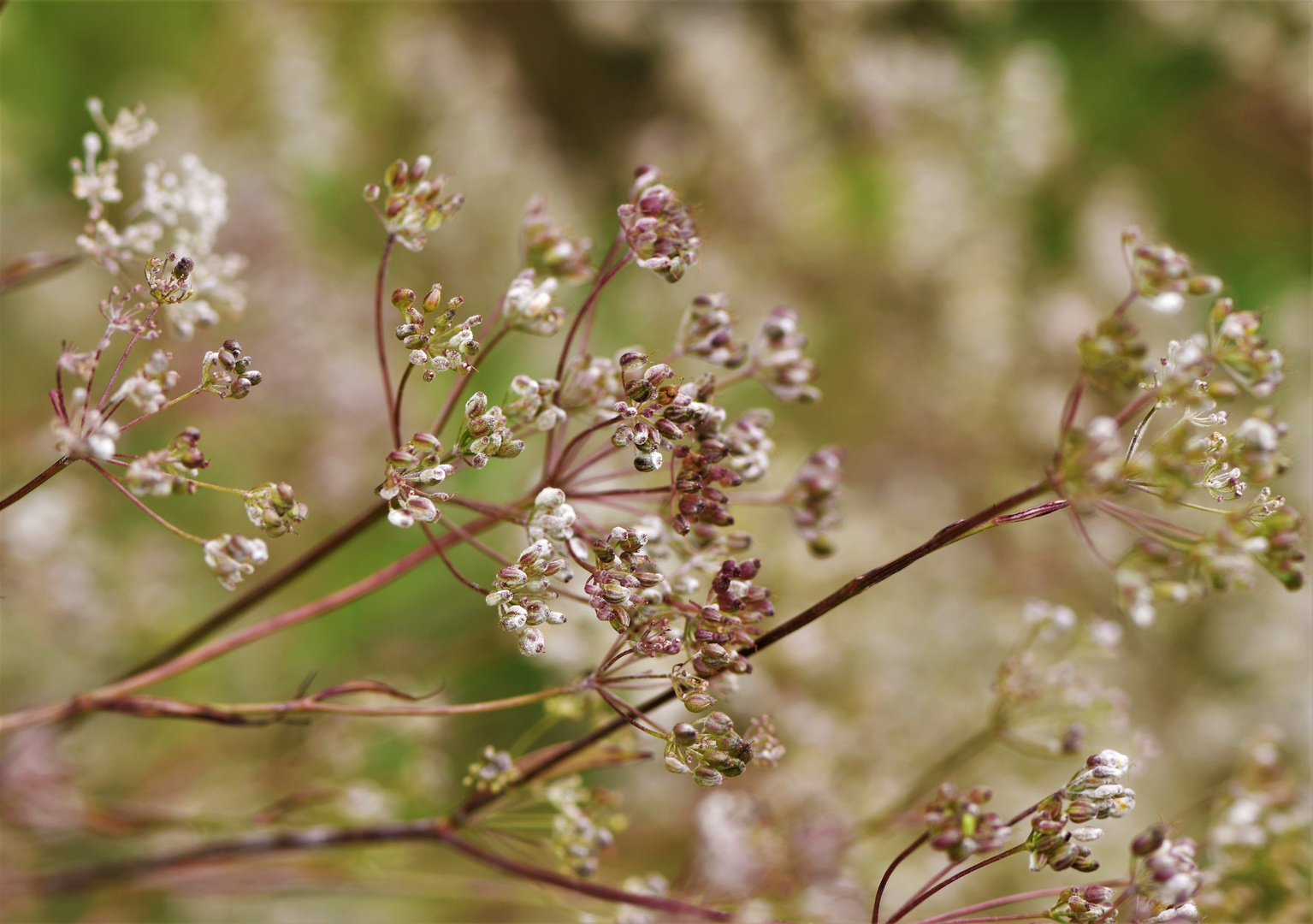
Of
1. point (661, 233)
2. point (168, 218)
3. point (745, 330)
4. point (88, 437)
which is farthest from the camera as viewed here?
point (745, 330)

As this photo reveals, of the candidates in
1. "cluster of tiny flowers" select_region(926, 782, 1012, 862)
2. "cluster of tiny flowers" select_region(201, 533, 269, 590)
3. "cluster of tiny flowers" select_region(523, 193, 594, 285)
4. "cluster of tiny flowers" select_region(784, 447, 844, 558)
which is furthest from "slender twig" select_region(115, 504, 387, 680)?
"cluster of tiny flowers" select_region(926, 782, 1012, 862)

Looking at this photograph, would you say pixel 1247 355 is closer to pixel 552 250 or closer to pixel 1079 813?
pixel 1079 813

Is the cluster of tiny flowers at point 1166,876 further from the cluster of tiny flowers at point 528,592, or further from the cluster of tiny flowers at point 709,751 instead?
the cluster of tiny flowers at point 528,592

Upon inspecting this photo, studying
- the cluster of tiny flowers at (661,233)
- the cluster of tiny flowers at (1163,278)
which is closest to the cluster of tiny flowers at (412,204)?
the cluster of tiny flowers at (661,233)

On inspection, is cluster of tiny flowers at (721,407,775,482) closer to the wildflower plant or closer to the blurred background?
the wildflower plant

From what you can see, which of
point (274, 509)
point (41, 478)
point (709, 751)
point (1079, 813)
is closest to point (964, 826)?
point (1079, 813)

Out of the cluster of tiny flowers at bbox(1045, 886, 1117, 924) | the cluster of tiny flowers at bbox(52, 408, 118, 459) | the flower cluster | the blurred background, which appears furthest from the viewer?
the blurred background
